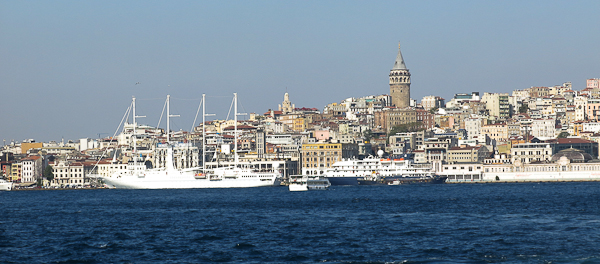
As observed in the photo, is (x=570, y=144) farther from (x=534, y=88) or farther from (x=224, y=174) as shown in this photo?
(x=534, y=88)

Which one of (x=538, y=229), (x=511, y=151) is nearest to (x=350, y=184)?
(x=511, y=151)

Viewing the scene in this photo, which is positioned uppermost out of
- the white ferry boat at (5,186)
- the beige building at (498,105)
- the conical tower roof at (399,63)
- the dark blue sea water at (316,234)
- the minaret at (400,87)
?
the conical tower roof at (399,63)

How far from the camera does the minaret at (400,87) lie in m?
146

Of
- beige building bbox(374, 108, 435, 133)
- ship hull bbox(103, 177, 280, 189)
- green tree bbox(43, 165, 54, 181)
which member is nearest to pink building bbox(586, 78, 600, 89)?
beige building bbox(374, 108, 435, 133)

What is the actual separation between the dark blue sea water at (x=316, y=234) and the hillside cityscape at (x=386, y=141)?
171 feet

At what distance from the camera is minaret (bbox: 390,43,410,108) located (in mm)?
145625

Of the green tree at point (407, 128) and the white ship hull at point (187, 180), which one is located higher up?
the green tree at point (407, 128)

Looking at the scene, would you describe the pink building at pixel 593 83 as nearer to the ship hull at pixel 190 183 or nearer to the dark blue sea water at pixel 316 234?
the ship hull at pixel 190 183

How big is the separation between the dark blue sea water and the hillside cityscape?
52.2m

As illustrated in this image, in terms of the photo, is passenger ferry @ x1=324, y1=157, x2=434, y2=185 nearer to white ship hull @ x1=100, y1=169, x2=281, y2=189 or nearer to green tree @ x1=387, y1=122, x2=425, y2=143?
white ship hull @ x1=100, y1=169, x2=281, y2=189

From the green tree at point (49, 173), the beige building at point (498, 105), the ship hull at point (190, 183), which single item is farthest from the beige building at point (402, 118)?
the green tree at point (49, 173)

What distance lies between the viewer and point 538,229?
28.8m

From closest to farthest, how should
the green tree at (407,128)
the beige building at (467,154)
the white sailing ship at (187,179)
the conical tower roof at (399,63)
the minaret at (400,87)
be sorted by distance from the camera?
1. the white sailing ship at (187,179)
2. the beige building at (467,154)
3. the green tree at (407,128)
4. the minaret at (400,87)
5. the conical tower roof at (399,63)

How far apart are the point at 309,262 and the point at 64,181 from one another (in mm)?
80843
